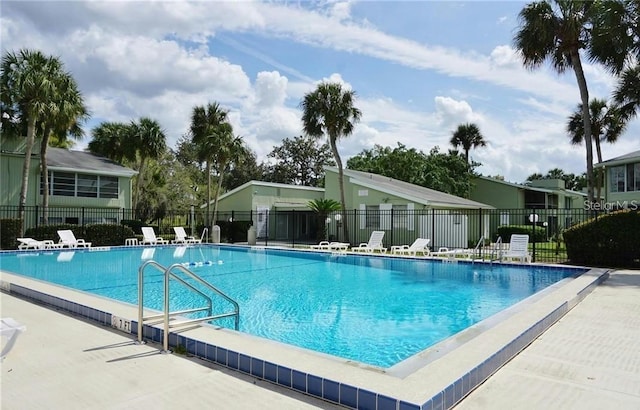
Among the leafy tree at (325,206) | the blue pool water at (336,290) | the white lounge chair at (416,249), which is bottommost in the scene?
the blue pool water at (336,290)

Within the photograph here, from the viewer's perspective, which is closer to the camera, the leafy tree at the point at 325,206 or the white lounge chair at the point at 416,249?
the white lounge chair at the point at 416,249

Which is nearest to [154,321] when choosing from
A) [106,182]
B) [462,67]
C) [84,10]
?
[84,10]

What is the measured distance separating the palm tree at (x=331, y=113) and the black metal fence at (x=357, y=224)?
5.81ft

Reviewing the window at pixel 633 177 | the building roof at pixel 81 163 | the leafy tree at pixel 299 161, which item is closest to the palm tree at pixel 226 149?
the building roof at pixel 81 163

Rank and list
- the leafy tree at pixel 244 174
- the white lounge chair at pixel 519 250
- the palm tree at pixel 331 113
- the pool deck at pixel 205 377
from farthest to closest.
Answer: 1. the leafy tree at pixel 244 174
2. the palm tree at pixel 331 113
3. the white lounge chair at pixel 519 250
4. the pool deck at pixel 205 377

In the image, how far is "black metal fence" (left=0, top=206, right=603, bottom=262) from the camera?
74.2ft

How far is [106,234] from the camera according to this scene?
888 inches

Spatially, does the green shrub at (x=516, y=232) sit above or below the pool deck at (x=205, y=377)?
above

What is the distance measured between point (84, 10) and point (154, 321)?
9136mm

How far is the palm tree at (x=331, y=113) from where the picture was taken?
82.3 ft

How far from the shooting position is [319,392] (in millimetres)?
3816

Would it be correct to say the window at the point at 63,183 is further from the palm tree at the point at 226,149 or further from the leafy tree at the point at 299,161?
the leafy tree at the point at 299,161

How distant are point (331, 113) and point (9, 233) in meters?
16.6

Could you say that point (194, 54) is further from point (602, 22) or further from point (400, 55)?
point (602, 22)
